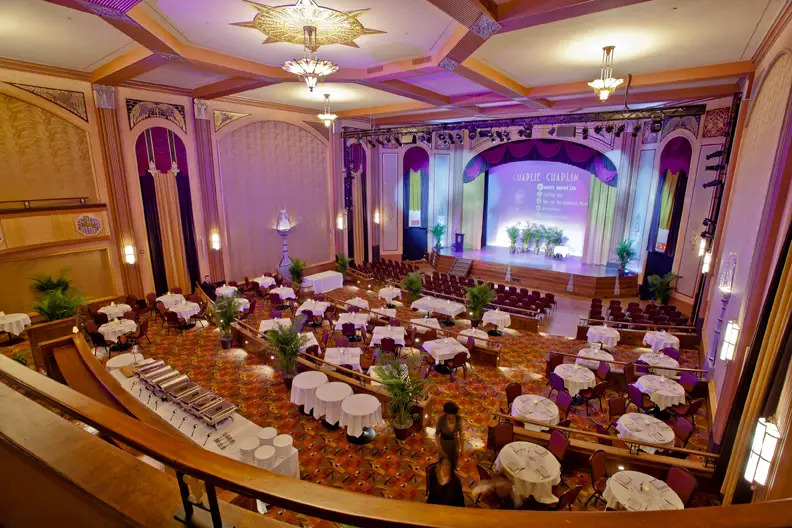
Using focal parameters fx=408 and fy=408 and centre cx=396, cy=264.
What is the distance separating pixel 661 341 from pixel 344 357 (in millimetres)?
7090

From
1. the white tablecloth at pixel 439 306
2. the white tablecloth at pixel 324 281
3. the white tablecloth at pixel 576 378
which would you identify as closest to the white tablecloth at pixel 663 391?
the white tablecloth at pixel 576 378

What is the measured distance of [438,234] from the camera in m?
19.1

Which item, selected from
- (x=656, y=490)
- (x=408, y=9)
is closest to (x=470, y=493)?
(x=656, y=490)

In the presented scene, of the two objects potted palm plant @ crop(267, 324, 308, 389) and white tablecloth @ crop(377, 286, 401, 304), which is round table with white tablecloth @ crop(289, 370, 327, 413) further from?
white tablecloth @ crop(377, 286, 401, 304)

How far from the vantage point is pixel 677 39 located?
22.1 ft

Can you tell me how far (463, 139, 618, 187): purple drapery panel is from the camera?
608 inches

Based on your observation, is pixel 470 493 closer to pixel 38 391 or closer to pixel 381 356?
pixel 381 356

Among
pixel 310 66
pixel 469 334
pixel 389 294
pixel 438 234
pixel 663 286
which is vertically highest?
pixel 310 66

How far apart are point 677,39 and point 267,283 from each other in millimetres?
11692

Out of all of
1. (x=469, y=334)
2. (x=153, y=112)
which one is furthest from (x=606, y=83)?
(x=153, y=112)

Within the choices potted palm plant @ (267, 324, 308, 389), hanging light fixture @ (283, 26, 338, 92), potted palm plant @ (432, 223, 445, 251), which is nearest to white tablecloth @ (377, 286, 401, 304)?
potted palm plant @ (267, 324, 308, 389)

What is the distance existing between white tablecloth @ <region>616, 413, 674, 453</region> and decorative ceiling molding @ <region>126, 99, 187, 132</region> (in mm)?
12513

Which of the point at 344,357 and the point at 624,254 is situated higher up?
the point at 624,254

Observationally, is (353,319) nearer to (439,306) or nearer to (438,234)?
(439,306)
